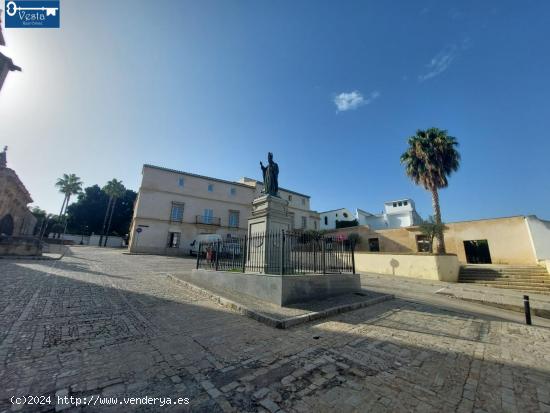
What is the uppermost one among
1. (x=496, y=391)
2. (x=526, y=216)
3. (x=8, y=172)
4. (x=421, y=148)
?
(x=421, y=148)

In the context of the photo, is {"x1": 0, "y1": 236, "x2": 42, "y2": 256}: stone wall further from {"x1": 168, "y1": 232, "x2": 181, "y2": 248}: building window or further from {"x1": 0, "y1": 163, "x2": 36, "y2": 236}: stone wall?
{"x1": 168, "y1": 232, "x2": 181, "y2": 248}: building window

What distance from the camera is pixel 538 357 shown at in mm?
3764

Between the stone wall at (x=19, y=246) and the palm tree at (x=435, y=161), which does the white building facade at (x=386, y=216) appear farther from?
the stone wall at (x=19, y=246)

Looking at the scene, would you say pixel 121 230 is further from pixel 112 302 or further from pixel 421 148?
pixel 421 148

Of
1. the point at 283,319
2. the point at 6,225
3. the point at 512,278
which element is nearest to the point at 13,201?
the point at 6,225

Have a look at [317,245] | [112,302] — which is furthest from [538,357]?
[112,302]

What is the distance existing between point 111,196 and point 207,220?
2403 cm

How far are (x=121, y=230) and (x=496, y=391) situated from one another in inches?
2158

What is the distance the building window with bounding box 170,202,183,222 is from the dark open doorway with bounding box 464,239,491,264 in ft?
98.5

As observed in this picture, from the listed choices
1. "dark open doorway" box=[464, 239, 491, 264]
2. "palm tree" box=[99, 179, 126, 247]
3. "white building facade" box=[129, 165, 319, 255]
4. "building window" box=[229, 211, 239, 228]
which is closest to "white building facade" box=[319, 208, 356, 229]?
"white building facade" box=[129, 165, 319, 255]

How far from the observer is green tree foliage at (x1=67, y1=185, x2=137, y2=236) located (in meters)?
43.6

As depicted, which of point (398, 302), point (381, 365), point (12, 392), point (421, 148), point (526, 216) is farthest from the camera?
point (421, 148)

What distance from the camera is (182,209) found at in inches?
1160

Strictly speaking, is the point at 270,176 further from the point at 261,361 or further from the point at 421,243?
the point at 421,243
